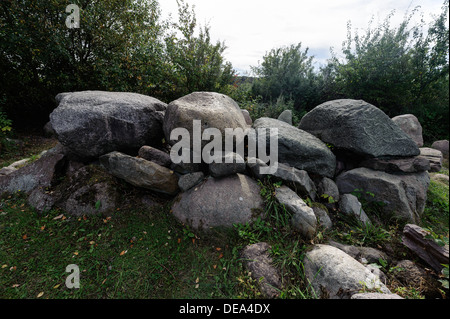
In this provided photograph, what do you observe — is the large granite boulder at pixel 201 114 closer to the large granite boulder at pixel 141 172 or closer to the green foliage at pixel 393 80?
the large granite boulder at pixel 141 172

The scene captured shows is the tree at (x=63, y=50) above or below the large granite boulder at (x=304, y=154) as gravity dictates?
above

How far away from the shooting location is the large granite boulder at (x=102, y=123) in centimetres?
378

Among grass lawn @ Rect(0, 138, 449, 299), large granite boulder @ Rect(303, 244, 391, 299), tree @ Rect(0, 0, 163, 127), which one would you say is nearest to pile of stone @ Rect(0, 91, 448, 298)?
grass lawn @ Rect(0, 138, 449, 299)

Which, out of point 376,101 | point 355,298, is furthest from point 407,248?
point 376,101

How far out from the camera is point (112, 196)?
3.76 metres

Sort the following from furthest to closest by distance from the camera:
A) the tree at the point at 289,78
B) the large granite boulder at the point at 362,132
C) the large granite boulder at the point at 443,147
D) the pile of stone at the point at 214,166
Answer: the tree at the point at 289,78 → the large granite boulder at the point at 443,147 → the large granite boulder at the point at 362,132 → the pile of stone at the point at 214,166

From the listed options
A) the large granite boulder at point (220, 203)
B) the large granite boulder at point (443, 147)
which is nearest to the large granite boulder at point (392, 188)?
the large granite boulder at point (220, 203)

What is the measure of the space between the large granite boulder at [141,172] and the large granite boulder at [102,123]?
51cm

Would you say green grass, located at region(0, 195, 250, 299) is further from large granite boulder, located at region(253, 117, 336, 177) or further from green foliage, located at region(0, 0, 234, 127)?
green foliage, located at region(0, 0, 234, 127)

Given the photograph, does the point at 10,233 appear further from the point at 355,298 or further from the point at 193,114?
the point at 355,298

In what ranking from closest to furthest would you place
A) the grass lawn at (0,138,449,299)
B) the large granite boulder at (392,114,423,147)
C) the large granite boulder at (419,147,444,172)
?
the grass lawn at (0,138,449,299) → the large granite boulder at (419,147,444,172) → the large granite boulder at (392,114,423,147)

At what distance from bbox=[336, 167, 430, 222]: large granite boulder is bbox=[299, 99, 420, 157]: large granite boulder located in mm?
463

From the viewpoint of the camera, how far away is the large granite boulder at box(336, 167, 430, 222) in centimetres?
384

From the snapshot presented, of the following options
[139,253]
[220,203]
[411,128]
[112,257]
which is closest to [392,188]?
[220,203]
